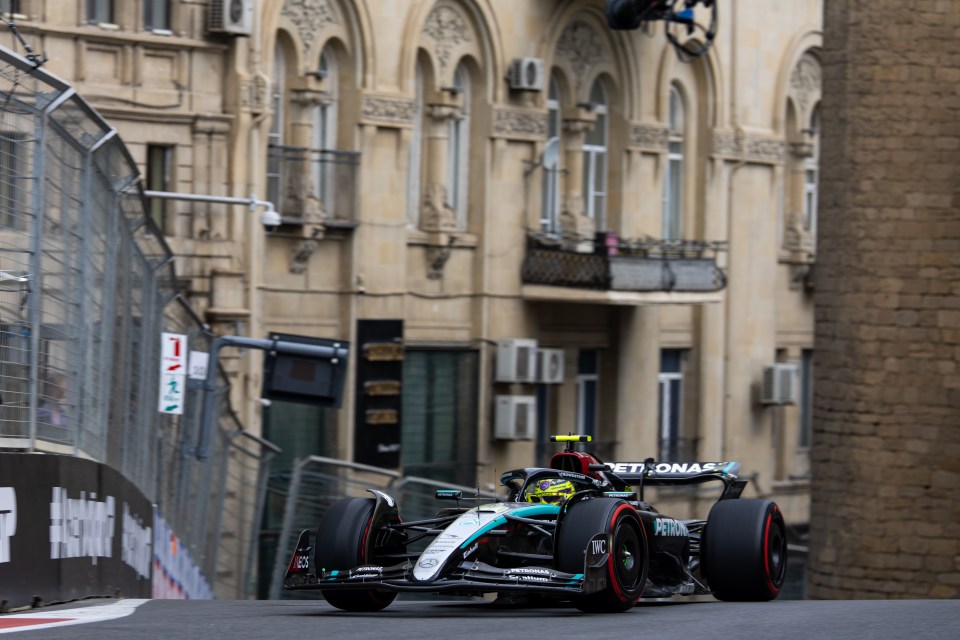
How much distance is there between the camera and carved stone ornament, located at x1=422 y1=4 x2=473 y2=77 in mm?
33062

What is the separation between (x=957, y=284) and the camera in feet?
86.7

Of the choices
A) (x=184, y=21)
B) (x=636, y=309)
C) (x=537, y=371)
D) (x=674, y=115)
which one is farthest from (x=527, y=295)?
(x=184, y=21)

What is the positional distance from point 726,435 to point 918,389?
13781mm

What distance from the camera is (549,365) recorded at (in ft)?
115

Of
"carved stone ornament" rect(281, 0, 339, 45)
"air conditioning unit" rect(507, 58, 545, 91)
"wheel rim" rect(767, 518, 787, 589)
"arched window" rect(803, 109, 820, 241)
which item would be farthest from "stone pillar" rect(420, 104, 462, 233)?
"wheel rim" rect(767, 518, 787, 589)

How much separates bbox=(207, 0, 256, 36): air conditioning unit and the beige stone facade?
15 cm

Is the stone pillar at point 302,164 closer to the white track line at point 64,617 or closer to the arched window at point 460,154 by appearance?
the arched window at point 460,154

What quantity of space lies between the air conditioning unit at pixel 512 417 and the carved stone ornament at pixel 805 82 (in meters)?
11.3

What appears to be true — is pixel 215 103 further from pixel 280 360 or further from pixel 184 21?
pixel 280 360

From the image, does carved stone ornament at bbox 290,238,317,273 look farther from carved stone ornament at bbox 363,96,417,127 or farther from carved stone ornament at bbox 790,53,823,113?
carved stone ornament at bbox 790,53,823,113

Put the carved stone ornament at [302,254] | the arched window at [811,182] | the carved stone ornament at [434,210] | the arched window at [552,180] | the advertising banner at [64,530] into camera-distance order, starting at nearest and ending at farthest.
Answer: the advertising banner at [64,530] < the carved stone ornament at [302,254] < the carved stone ornament at [434,210] < the arched window at [552,180] < the arched window at [811,182]

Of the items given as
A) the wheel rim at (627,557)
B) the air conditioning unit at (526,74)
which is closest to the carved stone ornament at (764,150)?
the air conditioning unit at (526,74)

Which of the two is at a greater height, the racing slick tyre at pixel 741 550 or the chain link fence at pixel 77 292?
the chain link fence at pixel 77 292

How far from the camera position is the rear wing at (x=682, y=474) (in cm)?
1426
